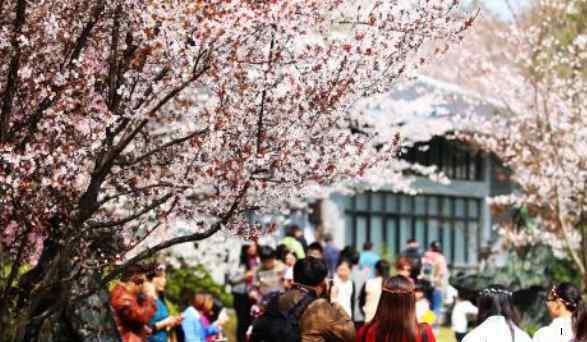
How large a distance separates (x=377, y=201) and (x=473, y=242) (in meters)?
4.49

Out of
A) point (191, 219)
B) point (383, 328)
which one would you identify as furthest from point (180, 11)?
point (383, 328)

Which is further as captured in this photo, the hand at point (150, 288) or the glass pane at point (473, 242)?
the glass pane at point (473, 242)

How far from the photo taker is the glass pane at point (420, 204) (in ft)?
108

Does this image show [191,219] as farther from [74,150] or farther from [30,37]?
[30,37]

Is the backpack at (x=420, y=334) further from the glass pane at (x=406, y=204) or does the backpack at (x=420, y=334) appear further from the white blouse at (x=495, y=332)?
the glass pane at (x=406, y=204)

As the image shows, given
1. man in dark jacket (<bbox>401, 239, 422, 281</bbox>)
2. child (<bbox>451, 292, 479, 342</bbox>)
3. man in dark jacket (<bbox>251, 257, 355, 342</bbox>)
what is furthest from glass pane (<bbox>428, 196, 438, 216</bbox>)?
man in dark jacket (<bbox>251, 257, 355, 342</bbox>)

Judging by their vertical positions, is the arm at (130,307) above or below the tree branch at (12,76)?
below

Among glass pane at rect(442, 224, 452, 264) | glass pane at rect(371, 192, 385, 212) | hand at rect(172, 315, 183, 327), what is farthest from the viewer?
glass pane at rect(442, 224, 452, 264)

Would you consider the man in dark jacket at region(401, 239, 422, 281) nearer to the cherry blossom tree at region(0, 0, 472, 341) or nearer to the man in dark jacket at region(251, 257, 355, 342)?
the cherry blossom tree at region(0, 0, 472, 341)

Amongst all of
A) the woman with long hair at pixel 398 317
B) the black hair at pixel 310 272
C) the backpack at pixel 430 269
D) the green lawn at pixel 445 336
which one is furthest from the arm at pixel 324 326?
the backpack at pixel 430 269

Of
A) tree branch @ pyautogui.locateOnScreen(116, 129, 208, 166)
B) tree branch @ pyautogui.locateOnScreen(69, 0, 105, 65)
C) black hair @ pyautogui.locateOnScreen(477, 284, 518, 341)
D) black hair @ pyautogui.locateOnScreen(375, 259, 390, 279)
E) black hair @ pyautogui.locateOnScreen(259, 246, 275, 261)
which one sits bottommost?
black hair @ pyautogui.locateOnScreen(477, 284, 518, 341)

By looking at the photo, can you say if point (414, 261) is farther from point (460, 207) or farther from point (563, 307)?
point (460, 207)

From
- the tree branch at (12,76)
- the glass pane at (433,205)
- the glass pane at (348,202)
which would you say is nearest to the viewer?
the tree branch at (12,76)

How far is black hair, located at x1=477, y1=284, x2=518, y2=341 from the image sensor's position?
7.45 meters
